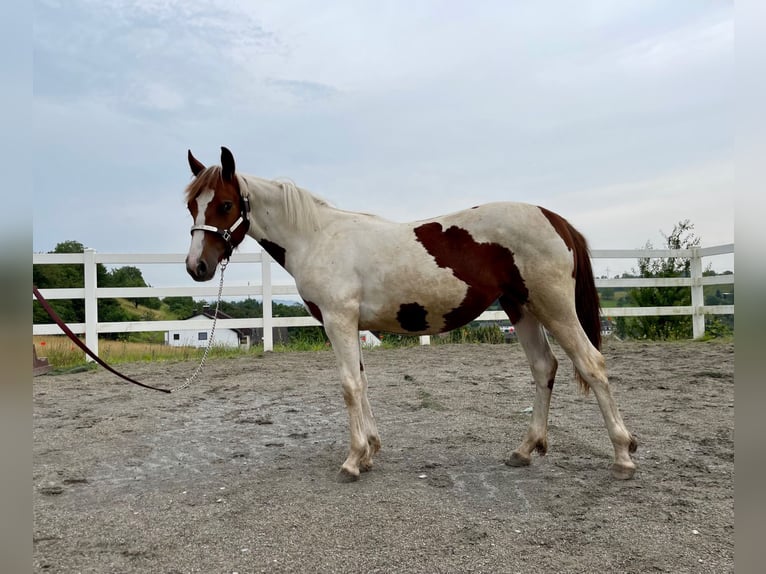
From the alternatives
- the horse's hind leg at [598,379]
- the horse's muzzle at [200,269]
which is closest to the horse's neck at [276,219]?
the horse's muzzle at [200,269]

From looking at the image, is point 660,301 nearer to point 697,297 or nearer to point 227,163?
point 697,297

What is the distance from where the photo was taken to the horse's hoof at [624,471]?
9.82 ft

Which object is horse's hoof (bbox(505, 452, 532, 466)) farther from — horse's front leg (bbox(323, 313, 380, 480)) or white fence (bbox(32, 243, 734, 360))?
white fence (bbox(32, 243, 734, 360))

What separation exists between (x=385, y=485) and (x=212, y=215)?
83.5 inches

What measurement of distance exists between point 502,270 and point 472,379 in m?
3.62

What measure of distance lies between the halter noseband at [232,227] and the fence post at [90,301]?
6.30 m

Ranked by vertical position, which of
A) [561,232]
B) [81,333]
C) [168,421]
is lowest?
[168,421]

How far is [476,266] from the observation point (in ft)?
10.6

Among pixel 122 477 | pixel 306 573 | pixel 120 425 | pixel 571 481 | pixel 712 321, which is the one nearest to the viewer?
pixel 306 573

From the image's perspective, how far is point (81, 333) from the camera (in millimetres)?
8516

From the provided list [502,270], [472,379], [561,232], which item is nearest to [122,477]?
[502,270]

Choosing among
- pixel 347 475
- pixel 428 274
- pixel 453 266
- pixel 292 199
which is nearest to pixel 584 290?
pixel 453 266

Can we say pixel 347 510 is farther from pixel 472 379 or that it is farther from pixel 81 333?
pixel 81 333

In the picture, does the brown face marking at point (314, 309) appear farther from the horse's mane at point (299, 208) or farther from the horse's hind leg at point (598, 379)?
the horse's hind leg at point (598, 379)
